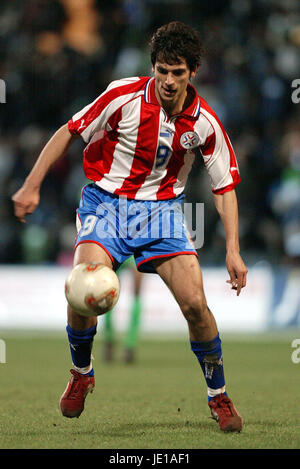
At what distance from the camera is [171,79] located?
4559 millimetres

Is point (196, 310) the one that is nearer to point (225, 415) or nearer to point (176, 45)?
point (225, 415)

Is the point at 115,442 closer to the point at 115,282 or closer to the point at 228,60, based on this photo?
the point at 115,282

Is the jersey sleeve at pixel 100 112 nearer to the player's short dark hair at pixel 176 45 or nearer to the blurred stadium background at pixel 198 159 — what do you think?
the player's short dark hair at pixel 176 45

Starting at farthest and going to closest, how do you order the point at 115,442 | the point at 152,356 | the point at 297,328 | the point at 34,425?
the point at 297,328 < the point at 152,356 < the point at 34,425 < the point at 115,442

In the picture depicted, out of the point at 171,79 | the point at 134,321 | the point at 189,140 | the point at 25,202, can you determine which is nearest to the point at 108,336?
the point at 134,321

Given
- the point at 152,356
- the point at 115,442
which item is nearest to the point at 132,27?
the point at 152,356

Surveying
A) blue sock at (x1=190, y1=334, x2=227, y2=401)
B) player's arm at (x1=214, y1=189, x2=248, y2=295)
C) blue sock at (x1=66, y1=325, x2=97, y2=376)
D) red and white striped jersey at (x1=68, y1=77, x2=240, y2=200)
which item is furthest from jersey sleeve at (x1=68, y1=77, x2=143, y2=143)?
blue sock at (x1=190, y1=334, x2=227, y2=401)

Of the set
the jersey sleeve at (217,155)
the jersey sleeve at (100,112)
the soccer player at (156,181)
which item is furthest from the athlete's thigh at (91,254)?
the jersey sleeve at (217,155)

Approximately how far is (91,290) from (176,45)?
137 cm

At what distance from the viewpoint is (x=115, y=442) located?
4152 millimetres

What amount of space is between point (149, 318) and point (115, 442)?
6.37m

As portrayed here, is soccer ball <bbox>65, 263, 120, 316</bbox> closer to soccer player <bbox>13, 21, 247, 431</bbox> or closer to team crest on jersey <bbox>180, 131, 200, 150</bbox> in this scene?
soccer player <bbox>13, 21, 247, 431</bbox>

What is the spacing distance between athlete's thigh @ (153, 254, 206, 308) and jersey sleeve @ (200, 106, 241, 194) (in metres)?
0.45

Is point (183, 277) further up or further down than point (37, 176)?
further down
